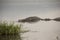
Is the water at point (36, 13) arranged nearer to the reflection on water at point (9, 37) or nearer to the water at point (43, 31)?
the water at point (43, 31)

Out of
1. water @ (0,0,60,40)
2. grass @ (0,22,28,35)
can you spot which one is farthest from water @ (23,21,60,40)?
grass @ (0,22,28,35)

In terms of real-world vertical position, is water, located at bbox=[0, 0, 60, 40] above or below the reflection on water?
above

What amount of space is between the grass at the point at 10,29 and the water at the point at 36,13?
0.08m

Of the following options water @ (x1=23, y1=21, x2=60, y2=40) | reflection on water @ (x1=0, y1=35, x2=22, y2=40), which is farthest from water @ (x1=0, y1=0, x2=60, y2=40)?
reflection on water @ (x1=0, y1=35, x2=22, y2=40)

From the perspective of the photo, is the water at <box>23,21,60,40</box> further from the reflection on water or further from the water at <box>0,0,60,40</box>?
the reflection on water

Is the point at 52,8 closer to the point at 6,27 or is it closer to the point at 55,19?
the point at 55,19

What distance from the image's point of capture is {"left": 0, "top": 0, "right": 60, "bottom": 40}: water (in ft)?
6.63

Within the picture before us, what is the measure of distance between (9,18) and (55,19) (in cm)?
71

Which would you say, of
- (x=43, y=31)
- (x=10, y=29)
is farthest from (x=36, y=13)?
(x=10, y=29)

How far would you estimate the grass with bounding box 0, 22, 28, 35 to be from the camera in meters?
1.96

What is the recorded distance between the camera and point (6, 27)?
6.47ft

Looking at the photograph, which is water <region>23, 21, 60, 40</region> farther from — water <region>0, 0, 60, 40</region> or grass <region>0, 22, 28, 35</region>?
grass <region>0, 22, 28, 35</region>

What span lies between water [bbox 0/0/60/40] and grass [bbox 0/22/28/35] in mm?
77

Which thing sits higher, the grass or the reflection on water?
the grass
